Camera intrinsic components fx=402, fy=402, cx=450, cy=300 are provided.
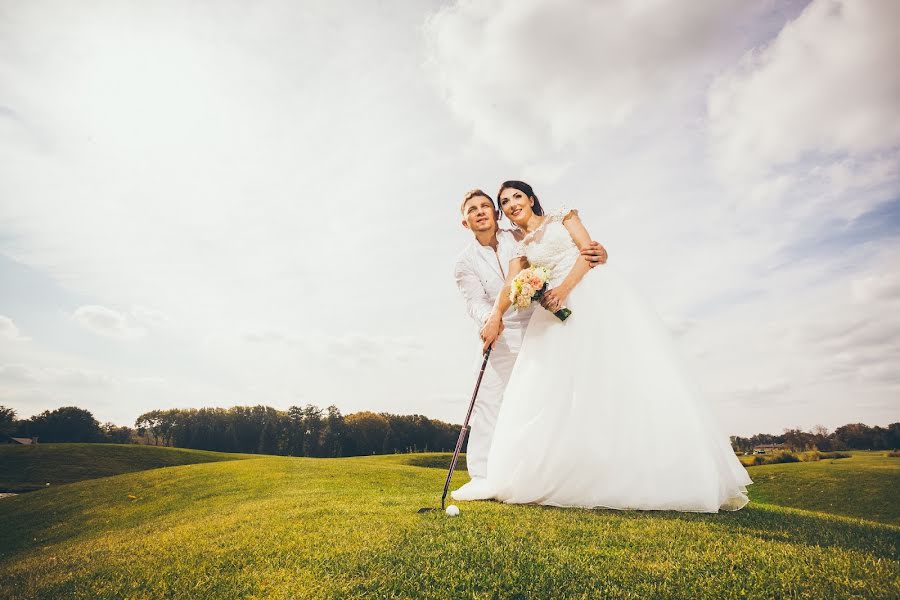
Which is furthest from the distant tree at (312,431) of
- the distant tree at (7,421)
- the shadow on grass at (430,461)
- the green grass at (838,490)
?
the green grass at (838,490)

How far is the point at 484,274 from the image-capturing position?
7.80 m

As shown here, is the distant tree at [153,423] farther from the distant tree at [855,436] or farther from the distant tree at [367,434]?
the distant tree at [855,436]

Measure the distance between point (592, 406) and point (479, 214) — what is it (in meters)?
3.97

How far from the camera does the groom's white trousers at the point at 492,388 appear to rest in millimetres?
7344

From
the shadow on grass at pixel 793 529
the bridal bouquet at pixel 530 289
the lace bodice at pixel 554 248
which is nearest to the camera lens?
the shadow on grass at pixel 793 529

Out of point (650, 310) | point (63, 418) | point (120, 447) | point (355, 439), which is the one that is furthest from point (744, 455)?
point (63, 418)

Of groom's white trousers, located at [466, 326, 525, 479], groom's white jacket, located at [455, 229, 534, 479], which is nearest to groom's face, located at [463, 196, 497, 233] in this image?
groom's white jacket, located at [455, 229, 534, 479]

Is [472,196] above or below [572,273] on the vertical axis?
above

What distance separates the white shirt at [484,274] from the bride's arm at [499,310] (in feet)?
2.12

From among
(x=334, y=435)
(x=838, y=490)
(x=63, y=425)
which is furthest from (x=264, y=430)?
(x=838, y=490)

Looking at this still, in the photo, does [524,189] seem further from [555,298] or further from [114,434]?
[114,434]

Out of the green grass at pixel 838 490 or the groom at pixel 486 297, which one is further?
the green grass at pixel 838 490

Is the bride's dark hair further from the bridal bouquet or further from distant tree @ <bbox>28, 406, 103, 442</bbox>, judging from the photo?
distant tree @ <bbox>28, 406, 103, 442</bbox>

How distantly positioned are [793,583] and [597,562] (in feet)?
4.24
